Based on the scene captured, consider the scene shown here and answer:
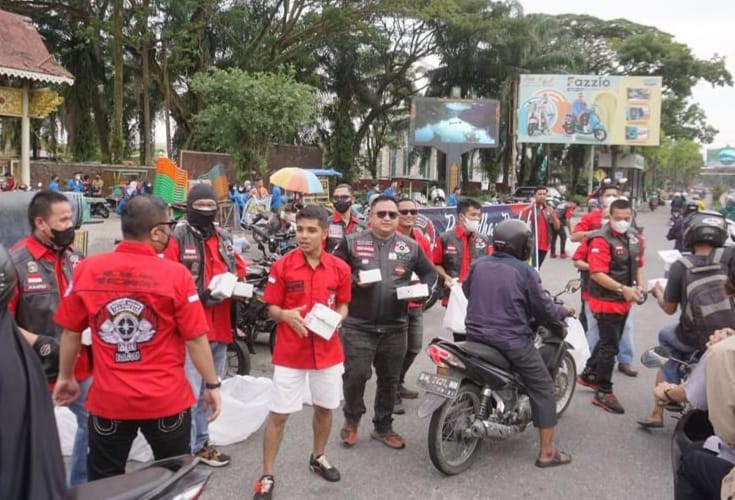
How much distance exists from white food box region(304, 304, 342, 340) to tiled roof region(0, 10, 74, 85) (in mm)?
12694

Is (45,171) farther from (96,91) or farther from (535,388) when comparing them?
(535,388)

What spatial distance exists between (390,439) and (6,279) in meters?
3.25

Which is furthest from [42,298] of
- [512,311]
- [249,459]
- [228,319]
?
[512,311]

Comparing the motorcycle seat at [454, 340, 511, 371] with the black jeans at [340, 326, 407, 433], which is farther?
the black jeans at [340, 326, 407, 433]

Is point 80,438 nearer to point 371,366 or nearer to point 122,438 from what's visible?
point 122,438

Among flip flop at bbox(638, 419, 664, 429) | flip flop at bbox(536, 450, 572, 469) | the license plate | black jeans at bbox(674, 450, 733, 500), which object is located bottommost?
flip flop at bbox(536, 450, 572, 469)

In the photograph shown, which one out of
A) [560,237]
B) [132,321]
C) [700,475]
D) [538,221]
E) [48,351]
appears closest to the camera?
[700,475]

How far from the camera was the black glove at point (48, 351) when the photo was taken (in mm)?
3009

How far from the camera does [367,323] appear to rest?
438cm

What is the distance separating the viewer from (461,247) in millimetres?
6188

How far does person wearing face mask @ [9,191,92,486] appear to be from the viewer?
10.2ft

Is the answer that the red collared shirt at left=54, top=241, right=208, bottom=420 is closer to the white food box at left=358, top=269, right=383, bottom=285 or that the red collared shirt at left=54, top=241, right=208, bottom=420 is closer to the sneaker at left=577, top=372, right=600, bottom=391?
the white food box at left=358, top=269, right=383, bottom=285

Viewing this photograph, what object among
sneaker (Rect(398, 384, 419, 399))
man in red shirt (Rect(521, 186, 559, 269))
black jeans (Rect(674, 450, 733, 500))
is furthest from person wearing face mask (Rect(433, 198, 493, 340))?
black jeans (Rect(674, 450, 733, 500))

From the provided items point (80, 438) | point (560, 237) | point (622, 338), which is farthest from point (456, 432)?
point (560, 237)
